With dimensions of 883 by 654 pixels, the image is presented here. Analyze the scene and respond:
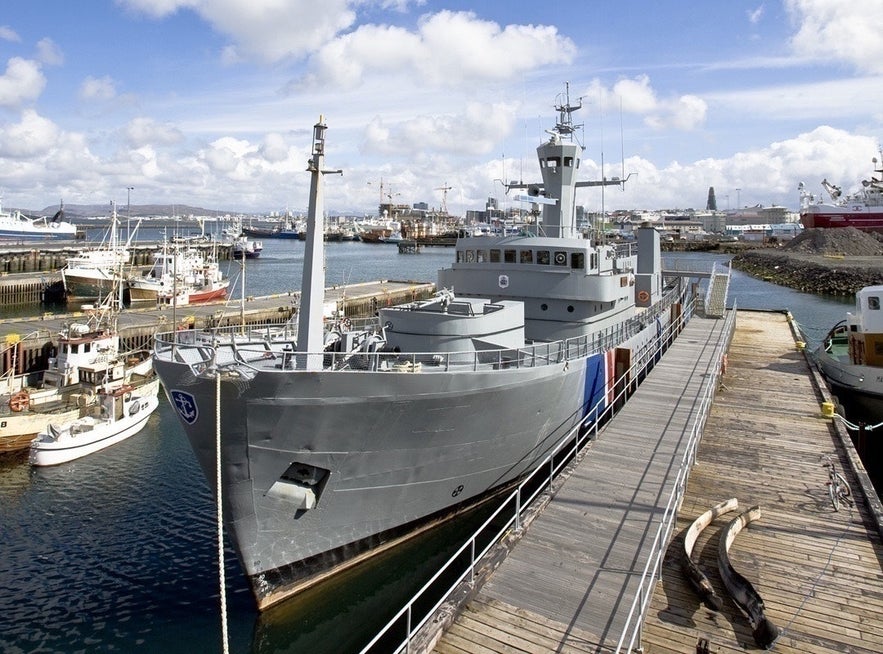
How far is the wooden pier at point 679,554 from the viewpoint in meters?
6.82

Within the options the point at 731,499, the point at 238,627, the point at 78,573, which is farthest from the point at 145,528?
the point at 731,499

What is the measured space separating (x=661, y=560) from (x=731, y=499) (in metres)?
2.65

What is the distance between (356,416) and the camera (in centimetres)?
966

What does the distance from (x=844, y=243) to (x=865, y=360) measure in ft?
257

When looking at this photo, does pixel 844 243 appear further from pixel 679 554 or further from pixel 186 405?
pixel 186 405

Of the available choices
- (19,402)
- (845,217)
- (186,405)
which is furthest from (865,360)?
(845,217)

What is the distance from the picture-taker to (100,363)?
2189cm

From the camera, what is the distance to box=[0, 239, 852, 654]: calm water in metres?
10.1

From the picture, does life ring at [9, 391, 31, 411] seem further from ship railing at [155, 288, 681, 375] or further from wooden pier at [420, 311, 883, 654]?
wooden pier at [420, 311, 883, 654]

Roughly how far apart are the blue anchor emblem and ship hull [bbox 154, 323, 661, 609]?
1.6 inches

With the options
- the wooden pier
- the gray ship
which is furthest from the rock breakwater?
the gray ship

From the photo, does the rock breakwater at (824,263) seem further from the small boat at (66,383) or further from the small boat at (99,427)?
the small boat at (66,383)

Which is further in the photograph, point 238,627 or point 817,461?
point 817,461

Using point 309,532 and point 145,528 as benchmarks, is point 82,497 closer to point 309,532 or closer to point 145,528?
point 145,528
